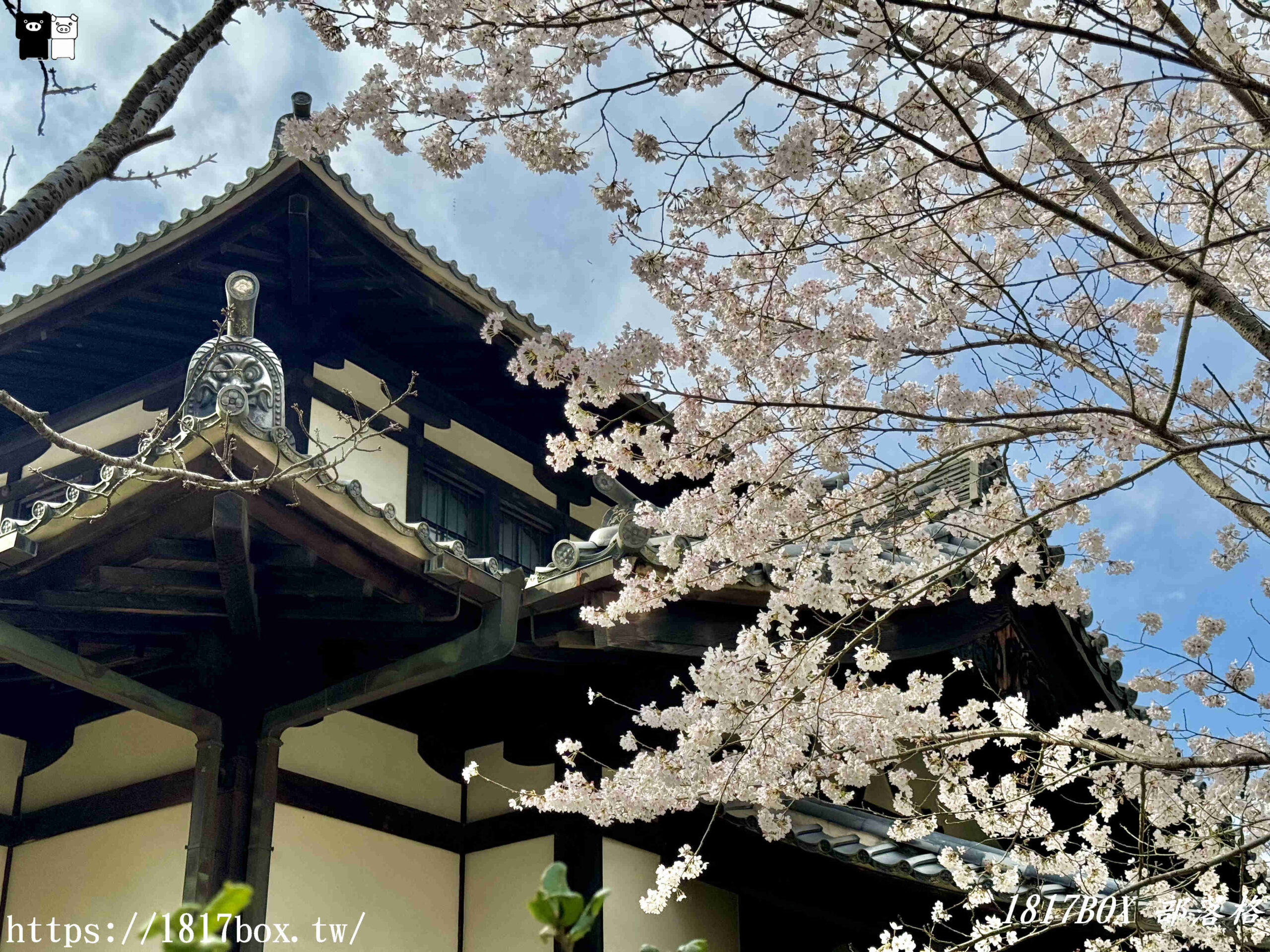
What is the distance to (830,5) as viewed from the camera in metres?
3.21

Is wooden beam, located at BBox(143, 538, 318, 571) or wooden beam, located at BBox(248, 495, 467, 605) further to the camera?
wooden beam, located at BBox(143, 538, 318, 571)

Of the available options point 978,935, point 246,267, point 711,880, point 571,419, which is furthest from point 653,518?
point 246,267

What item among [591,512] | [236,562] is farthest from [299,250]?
[591,512]

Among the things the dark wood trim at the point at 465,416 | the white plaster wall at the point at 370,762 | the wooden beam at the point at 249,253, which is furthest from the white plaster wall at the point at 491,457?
the white plaster wall at the point at 370,762

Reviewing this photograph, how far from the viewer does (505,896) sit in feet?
19.4

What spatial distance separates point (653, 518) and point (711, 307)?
3.21 ft

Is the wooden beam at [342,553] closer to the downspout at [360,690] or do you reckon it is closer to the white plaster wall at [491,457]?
the downspout at [360,690]

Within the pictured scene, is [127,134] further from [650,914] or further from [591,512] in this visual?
[591,512]

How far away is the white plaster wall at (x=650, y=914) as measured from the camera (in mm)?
5781

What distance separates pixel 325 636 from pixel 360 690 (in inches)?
19.1

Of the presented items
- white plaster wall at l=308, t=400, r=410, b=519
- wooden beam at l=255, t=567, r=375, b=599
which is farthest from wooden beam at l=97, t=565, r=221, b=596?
white plaster wall at l=308, t=400, r=410, b=519

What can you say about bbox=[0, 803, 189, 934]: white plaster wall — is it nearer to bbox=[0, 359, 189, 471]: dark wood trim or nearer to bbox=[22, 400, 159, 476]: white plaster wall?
bbox=[22, 400, 159, 476]: white plaster wall

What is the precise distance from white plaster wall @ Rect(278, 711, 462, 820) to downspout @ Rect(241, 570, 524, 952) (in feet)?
0.98

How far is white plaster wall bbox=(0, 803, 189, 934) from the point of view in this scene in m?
5.39
